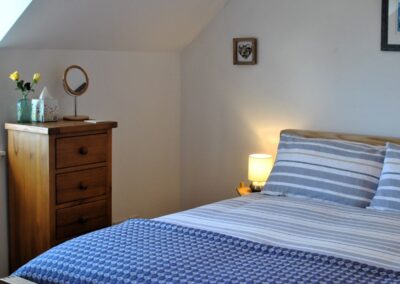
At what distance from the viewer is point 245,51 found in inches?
157

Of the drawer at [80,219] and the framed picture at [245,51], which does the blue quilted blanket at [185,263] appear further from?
the framed picture at [245,51]

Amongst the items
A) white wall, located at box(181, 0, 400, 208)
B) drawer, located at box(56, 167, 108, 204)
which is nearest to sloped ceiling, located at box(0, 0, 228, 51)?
white wall, located at box(181, 0, 400, 208)

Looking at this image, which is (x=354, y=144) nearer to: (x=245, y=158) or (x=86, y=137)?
(x=245, y=158)

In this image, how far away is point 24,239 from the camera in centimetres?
319

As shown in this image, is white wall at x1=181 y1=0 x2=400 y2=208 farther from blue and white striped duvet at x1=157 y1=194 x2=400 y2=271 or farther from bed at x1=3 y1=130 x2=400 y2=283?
bed at x1=3 y1=130 x2=400 y2=283

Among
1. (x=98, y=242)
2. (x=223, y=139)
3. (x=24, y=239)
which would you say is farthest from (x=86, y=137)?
(x=223, y=139)

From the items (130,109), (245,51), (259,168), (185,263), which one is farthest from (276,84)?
(185,263)

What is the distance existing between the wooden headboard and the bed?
1.71 ft

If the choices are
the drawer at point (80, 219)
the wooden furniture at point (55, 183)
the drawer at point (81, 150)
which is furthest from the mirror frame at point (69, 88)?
the drawer at point (80, 219)

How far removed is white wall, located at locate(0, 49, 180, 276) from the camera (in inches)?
130

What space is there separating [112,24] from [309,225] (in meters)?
1.68

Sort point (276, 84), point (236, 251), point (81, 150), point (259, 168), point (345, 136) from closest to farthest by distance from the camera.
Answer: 1. point (236, 251)
2. point (81, 150)
3. point (345, 136)
4. point (259, 168)
5. point (276, 84)

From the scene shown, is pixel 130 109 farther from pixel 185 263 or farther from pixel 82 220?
pixel 185 263

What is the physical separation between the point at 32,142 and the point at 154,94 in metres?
1.23
